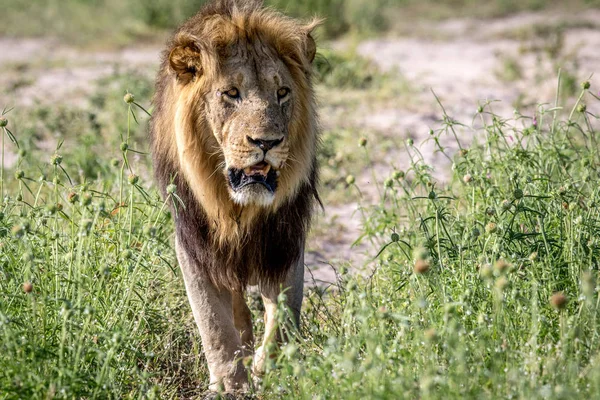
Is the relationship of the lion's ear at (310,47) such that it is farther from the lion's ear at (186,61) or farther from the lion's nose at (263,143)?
the lion's nose at (263,143)

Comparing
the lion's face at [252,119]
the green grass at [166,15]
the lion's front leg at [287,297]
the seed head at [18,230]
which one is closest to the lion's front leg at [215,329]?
the lion's front leg at [287,297]

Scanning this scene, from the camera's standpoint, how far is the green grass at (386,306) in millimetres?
2830

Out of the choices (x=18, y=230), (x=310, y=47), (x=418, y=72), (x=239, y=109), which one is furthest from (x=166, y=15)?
(x=18, y=230)

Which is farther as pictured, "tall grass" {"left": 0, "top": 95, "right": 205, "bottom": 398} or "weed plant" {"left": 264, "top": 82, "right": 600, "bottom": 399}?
"tall grass" {"left": 0, "top": 95, "right": 205, "bottom": 398}

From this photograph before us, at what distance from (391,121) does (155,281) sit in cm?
469

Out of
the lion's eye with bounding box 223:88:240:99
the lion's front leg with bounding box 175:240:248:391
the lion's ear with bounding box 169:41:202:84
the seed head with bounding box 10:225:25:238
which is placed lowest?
the lion's front leg with bounding box 175:240:248:391

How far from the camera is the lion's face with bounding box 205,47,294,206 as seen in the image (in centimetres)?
351

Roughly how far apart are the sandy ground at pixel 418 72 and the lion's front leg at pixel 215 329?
1.48 metres

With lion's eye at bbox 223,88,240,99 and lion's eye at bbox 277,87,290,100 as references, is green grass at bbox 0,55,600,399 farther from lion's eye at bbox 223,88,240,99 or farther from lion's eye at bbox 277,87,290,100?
lion's eye at bbox 277,87,290,100

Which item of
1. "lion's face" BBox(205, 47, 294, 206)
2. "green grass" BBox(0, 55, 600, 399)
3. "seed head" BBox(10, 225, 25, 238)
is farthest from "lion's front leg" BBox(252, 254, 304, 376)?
"seed head" BBox(10, 225, 25, 238)

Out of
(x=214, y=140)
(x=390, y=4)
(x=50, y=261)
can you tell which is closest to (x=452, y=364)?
(x=214, y=140)

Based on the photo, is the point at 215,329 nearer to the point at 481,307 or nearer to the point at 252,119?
the point at 252,119

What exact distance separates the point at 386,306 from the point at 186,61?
137cm

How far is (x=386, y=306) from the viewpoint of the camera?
3.70 metres
